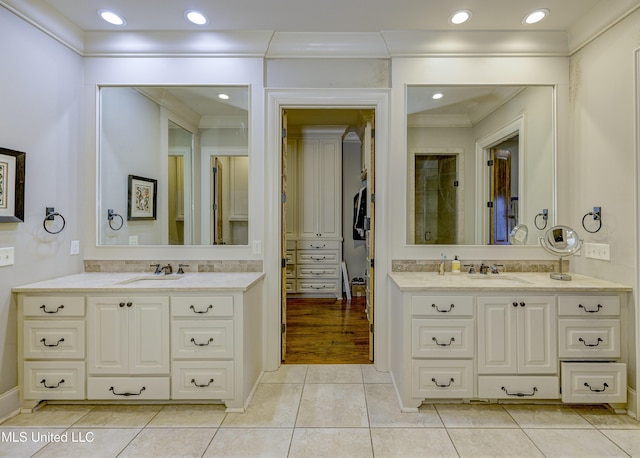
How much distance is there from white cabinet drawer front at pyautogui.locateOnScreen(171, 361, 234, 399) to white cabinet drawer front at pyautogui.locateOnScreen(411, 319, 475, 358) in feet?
4.10

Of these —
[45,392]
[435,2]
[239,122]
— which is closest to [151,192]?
[239,122]

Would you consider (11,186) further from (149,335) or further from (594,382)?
(594,382)

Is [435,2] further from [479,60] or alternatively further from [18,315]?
[18,315]

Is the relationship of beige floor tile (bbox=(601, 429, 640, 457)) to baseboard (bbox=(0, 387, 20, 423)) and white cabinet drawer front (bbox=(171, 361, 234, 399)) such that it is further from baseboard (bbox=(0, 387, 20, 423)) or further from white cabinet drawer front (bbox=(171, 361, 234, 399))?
baseboard (bbox=(0, 387, 20, 423))

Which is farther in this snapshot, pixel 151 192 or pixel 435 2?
pixel 151 192

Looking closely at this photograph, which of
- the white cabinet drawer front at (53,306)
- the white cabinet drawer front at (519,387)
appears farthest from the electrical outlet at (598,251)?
the white cabinet drawer front at (53,306)

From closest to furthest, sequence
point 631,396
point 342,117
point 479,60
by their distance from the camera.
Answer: point 631,396
point 479,60
point 342,117

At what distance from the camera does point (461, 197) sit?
278 cm

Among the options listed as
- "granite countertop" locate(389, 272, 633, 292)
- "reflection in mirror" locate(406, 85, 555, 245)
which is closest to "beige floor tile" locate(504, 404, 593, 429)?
"granite countertop" locate(389, 272, 633, 292)

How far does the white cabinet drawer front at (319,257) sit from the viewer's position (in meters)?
5.17

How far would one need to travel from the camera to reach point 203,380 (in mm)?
2131

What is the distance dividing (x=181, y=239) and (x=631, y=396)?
342cm

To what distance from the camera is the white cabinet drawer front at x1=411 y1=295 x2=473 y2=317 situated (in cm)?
214

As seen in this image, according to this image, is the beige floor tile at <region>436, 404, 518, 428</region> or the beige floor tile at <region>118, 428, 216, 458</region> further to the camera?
the beige floor tile at <region>436, 404, 518, 428</region>
